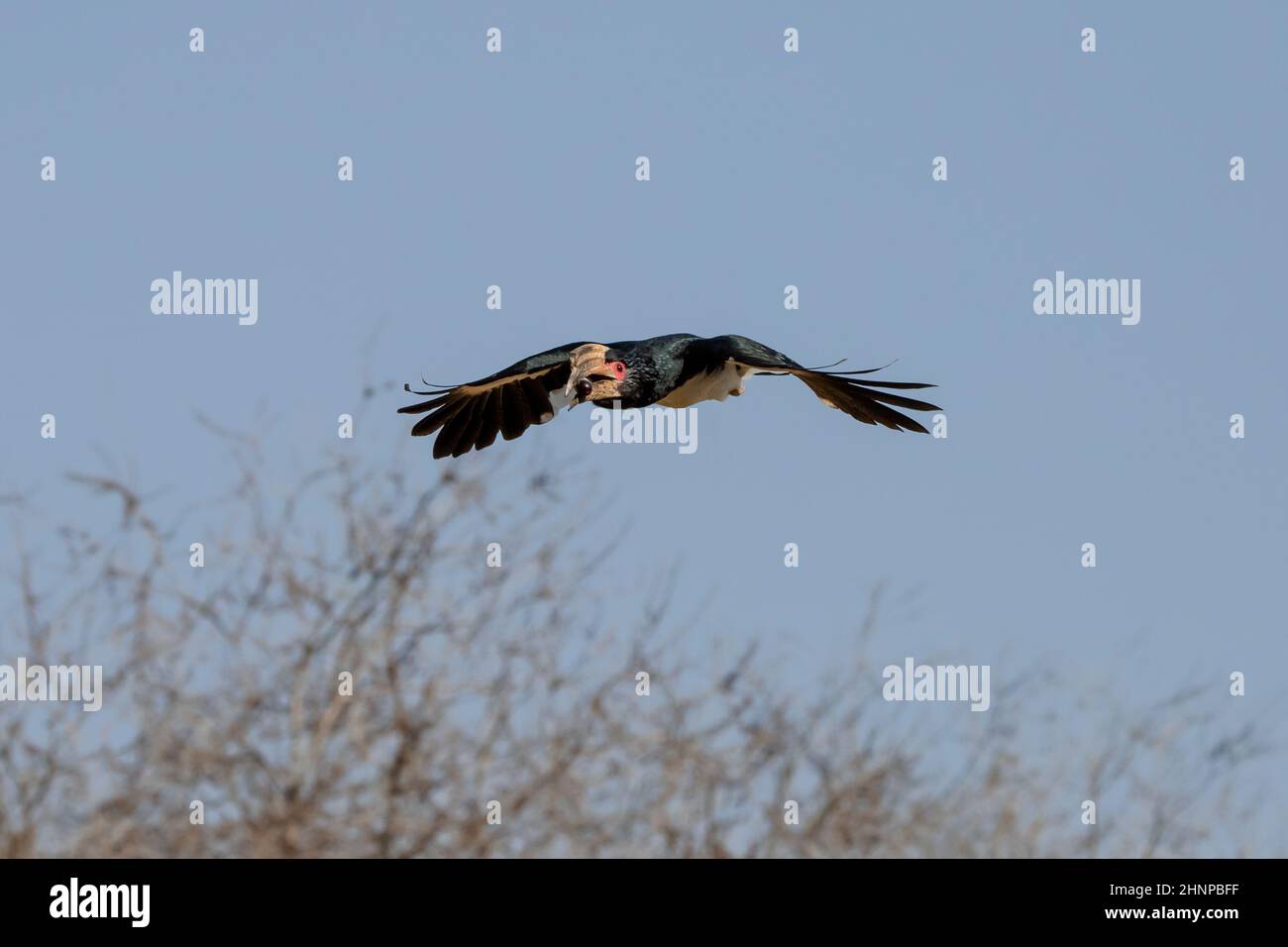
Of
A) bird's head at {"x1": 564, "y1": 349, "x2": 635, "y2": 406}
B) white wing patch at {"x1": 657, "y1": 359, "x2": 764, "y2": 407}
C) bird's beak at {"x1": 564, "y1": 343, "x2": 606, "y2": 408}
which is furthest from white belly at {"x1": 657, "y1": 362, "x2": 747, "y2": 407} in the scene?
bird's beak at {"x1": 564, "y1": 343, "x2": 606, "y2": 408}

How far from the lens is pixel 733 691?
17.3 metres

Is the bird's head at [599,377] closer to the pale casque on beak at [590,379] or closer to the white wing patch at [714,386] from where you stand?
the pale casque on beak at [590,379]

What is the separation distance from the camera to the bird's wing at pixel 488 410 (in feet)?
42.6

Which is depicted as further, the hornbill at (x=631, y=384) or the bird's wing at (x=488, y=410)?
the bird's wing at (x=488, y=410)

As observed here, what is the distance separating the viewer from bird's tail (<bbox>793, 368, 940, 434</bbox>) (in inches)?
479

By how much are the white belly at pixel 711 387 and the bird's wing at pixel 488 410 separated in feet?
2.36

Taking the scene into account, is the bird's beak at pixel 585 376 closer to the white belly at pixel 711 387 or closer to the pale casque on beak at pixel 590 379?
the pale casque on beak at pixel 590 379

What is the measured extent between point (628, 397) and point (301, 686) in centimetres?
580

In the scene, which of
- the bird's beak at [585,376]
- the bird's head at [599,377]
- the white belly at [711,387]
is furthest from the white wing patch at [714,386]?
the bird's beak at [585,376]

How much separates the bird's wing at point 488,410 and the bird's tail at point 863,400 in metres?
1.43

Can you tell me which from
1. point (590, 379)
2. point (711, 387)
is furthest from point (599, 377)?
point (711, 387)

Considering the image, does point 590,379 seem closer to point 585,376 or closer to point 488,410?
point 585,376

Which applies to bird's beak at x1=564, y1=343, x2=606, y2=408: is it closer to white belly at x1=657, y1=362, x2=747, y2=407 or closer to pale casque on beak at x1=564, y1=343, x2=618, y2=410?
pale casque on beak at x1=564, y1=343, x2=618, y2=410
